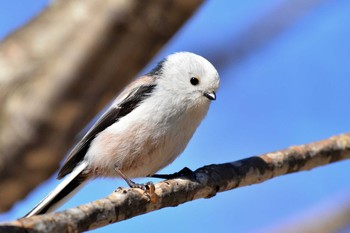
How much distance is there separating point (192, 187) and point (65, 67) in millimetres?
940

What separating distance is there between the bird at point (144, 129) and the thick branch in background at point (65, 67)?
0.97 meters

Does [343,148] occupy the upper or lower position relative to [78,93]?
upper

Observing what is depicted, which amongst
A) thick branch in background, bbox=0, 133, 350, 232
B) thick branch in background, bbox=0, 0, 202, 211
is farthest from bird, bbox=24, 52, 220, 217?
thick branch in background, bbox=0, 0, 202, 211

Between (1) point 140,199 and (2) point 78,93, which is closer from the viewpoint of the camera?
(2) point 78,93

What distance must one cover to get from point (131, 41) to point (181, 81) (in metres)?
1.29

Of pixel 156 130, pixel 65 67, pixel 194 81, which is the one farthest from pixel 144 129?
pixel 65 67

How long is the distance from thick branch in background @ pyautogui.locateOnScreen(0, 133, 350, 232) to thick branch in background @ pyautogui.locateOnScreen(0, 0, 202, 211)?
0.13m

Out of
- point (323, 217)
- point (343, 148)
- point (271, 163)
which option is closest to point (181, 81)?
point (271, 163)

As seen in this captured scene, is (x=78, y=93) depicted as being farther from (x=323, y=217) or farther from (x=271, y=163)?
(x=271, y=163)

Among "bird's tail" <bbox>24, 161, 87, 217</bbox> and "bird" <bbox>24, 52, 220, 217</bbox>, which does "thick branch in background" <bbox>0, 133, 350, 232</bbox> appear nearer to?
"bird" <bbox>24, 52, 220, 217</bbox>

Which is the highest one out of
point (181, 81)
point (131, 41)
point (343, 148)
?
point (181, 81)

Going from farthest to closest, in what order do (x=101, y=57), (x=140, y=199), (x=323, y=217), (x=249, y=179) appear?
(x=249, y=179) < (x=140, y=199) < (x=323, y=217) < (x=101, y=57)

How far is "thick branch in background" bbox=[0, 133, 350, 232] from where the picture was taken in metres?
1.29

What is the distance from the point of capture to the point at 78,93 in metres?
1.17
